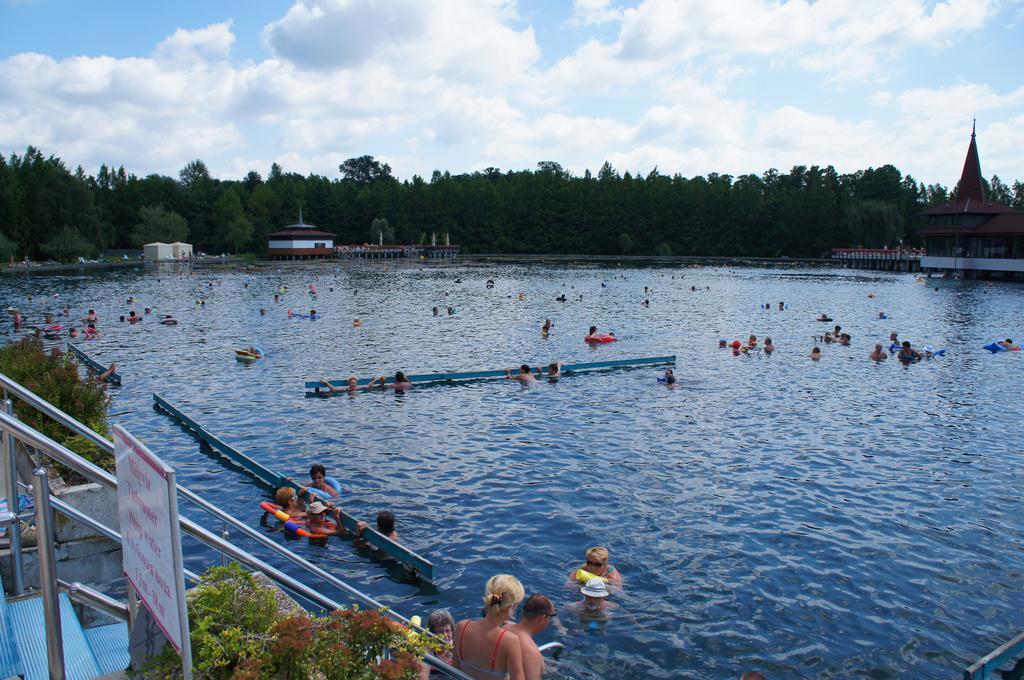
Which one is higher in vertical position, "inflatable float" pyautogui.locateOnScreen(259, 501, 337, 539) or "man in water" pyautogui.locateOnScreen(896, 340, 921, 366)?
"man in water" pyautogui.locateOnScreen(896, 340, 921, 366)

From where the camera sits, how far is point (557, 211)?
534ft

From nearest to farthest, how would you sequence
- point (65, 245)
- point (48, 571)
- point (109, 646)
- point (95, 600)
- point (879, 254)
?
point (48, 571) < point (95, 600) < point (109, 646) < point (65, 245) < point (879, 254)

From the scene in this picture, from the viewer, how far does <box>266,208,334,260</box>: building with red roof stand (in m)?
136

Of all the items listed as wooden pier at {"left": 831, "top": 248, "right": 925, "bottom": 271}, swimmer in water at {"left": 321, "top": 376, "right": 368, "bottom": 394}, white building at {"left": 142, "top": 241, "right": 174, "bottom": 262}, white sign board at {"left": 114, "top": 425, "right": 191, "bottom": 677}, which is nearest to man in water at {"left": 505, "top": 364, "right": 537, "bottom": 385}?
swimmer in water at {"left": 321, "top": 376, "right": 368, "bottom": 394}

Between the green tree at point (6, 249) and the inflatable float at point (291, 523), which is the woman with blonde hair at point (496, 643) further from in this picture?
the green tree at point (6, 249)

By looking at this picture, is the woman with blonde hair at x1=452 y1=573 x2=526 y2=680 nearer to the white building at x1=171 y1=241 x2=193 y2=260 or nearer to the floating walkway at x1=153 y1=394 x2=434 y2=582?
the floating walkway at x1=153 y1=394 x2=434 y2=582

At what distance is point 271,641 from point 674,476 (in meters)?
13.9

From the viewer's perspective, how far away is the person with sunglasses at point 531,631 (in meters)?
7.74

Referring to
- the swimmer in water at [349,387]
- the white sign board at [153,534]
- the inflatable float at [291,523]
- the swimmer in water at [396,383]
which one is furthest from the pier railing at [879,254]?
the white sign board at [153,534]

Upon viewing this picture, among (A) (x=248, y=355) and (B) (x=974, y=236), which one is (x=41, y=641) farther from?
(B) (x=974, y=236)

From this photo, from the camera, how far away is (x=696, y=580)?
41.9ft

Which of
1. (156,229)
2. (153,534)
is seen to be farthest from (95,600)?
(156,229)

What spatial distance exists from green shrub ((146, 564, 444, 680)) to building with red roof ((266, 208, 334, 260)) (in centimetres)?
13638

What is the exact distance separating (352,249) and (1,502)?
139760 millimetres
